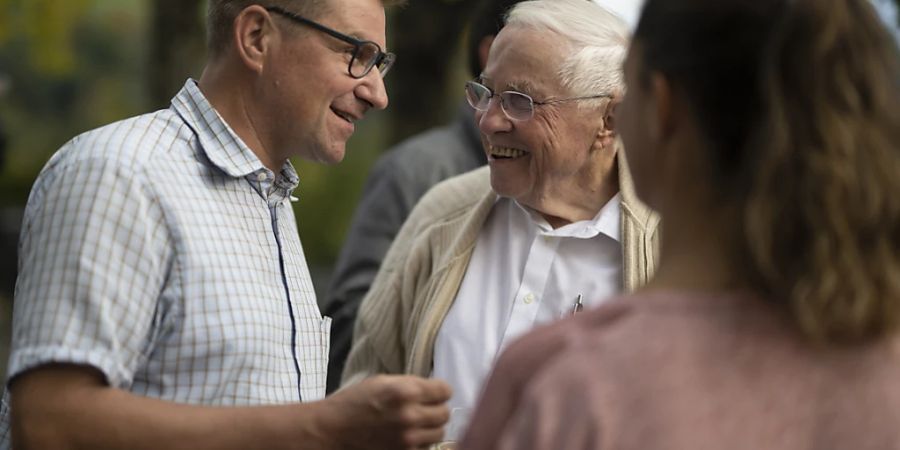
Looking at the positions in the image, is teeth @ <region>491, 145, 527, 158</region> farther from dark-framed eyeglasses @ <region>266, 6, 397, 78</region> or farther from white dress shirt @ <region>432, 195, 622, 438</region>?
dark-framed eyeglasses @ <region>266, 6, 397, 78</region>

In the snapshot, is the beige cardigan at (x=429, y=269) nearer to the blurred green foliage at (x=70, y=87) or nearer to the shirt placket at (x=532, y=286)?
the shirt placket at (x=532, y=286)

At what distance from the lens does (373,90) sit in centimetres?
307

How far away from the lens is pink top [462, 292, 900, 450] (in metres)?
1.73

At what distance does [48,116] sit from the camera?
15.2 m

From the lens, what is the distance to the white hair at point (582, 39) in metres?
3.65

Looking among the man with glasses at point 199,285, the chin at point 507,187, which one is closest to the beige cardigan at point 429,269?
the chin at point 507,187

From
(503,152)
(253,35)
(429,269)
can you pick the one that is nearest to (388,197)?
(429,269)

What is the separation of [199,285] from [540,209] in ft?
4.72

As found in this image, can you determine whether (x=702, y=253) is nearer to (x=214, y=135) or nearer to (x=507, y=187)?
(x=214, y=135)

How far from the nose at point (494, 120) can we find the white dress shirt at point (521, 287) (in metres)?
0.27

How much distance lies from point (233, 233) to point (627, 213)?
1379 mm

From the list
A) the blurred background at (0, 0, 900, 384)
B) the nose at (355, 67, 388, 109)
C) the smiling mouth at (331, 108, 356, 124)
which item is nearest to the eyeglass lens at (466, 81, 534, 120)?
the nose at (355, 67, 388, 109)

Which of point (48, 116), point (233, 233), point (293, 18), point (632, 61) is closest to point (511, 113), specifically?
point (293, 18)

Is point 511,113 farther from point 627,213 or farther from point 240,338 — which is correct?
point 240,338
